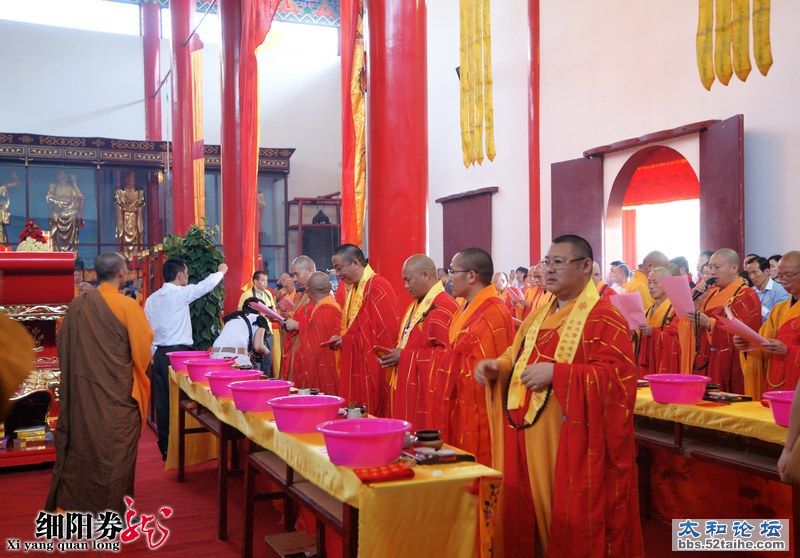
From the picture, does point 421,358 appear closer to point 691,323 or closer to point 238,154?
point 691,323

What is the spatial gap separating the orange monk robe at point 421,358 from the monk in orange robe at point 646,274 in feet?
8.92

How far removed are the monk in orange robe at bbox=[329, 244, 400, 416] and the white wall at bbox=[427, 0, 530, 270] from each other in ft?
23.3

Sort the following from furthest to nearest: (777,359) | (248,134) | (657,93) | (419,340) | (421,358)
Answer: (657,93), (248,134), (777,359), (419,340), (421,358)

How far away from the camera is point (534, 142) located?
34.2 feet

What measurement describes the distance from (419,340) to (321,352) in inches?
50.3

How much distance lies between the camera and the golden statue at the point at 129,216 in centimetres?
1454

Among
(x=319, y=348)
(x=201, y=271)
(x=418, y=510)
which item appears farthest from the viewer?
(x=201, y=271)

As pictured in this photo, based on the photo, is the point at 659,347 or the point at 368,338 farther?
the point at 659,347

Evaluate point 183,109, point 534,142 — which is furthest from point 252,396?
point 183,109

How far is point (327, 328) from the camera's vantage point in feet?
15.9

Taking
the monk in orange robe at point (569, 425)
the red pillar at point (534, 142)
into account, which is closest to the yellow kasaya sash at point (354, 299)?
the monk in orange robe at point (569, 425)

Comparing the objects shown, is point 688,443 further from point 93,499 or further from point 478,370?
point 93,499

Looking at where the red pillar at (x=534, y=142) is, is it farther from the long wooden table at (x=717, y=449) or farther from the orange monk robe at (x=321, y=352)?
the long wooden table at (x=717, y=449)

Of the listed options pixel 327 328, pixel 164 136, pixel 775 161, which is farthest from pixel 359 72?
pixel 164 136
